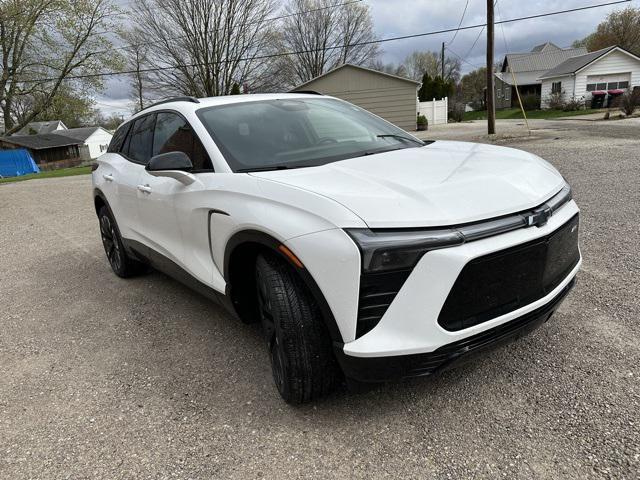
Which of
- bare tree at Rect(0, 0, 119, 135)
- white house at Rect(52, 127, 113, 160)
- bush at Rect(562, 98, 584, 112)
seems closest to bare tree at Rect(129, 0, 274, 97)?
bare tree at Rect(0, 0, 119, 135)

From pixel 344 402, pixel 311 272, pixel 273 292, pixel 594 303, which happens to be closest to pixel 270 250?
pixel 273 292

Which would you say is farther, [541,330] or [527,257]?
[541,330]

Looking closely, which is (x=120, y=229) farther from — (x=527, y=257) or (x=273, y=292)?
(x=527, y=257)

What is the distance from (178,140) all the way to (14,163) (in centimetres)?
4681

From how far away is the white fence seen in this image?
3362 cm

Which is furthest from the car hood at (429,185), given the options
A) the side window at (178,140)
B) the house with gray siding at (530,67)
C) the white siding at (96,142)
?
the white siding at (96,142)

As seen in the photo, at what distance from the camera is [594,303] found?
11.3ft

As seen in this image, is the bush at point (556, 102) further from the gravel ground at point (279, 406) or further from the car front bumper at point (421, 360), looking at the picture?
the car front bumper at point (421, 360)

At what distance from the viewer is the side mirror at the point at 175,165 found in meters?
2.91

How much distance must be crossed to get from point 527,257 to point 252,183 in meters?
1.42

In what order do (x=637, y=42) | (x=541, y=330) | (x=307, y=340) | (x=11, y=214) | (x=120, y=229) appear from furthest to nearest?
(x=637, y=42) → (x=11, y=214) → (x=120, y=229) → (x=541, y=330) → (x=307, y=340)

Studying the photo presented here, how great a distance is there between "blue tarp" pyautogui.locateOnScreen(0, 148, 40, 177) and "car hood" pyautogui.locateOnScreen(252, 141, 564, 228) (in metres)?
47.2

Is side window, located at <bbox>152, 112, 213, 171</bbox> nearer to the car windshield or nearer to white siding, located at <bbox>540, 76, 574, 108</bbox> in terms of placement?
the car windshield

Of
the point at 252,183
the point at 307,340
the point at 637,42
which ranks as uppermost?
the point at 637,42
